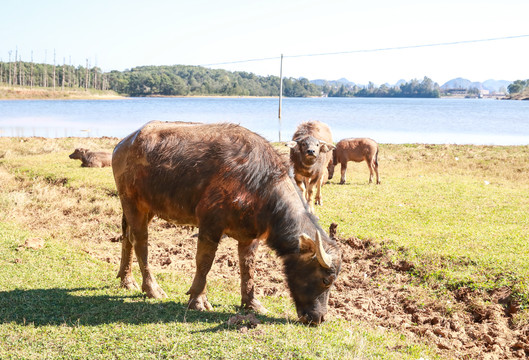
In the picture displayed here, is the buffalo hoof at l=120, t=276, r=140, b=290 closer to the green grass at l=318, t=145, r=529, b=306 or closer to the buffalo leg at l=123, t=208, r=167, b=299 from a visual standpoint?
the buffalo leg at l=123, t=208, r=167, b=299

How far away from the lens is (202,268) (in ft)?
19.0

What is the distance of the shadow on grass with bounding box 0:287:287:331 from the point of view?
5.36 meters

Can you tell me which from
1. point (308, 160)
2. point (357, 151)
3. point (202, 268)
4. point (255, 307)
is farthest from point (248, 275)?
point (357, 151)

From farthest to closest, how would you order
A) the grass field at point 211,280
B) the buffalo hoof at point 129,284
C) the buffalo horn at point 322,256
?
the buffalo hoof at point 129,284 → the buffalo horn at point 322,256 → the grass field at point 211,280

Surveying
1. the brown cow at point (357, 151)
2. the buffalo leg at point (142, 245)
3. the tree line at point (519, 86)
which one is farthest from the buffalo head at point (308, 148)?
the tree line at point (519, 86)

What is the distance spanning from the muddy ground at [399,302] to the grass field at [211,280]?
24cm

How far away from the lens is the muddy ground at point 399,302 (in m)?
6.26

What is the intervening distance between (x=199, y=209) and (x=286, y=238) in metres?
1.07

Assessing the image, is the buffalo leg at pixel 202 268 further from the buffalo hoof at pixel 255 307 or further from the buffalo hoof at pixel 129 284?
the buffalo hoof at pixel 129 284

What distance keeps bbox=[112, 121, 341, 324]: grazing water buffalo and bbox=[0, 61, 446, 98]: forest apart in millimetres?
91066

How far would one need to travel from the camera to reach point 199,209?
5.62 m

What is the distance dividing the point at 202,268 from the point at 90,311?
1377 millimetres

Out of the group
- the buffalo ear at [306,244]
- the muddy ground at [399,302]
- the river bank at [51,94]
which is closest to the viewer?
the buffalo ear at [306,244]

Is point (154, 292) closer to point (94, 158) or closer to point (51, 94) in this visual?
point (94, 158)
